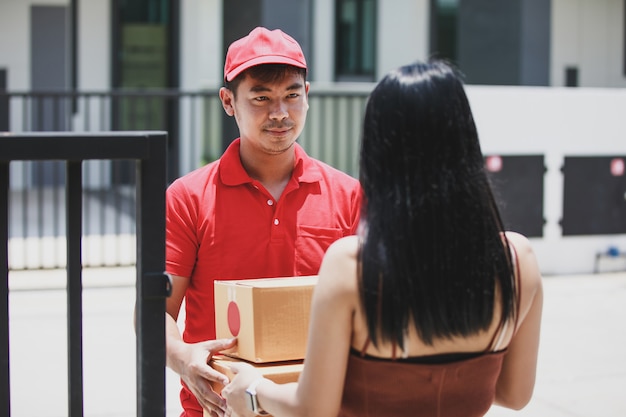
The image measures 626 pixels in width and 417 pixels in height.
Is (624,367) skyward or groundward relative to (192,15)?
groundward

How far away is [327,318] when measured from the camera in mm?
1933

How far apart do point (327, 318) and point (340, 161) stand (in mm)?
10345

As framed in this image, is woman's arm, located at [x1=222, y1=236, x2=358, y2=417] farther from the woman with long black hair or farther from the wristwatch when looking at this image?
the wristwatch

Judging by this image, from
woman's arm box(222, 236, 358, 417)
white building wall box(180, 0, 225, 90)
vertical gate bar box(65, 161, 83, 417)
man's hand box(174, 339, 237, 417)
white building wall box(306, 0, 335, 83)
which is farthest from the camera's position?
white building wall box(306, 0, 335, 83)

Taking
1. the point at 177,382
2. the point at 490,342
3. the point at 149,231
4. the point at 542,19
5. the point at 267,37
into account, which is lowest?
the point at 177,382

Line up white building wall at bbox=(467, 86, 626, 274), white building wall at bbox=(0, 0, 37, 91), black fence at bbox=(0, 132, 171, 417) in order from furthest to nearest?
white building wall at bbox=(0, 0, 37, 91)
white building wall at bbox=(467, 86, 626, 274)
black fence at bbox=(0, 132, 171, 417)

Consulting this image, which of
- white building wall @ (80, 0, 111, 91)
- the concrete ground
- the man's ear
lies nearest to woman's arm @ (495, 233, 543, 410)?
the man's ear

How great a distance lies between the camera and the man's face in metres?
2.73

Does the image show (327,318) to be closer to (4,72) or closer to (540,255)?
(540,255)

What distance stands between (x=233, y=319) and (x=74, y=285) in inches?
15.4

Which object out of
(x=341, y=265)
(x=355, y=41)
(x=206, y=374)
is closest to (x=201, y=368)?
(x=206, y=374)

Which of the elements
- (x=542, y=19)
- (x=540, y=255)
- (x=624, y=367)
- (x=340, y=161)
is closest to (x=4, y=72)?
(x=340, y=161)

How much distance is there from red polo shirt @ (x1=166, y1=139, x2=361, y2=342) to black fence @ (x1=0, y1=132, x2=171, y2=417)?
1.52 feet

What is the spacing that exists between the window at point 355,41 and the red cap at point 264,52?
13147 millimetres
